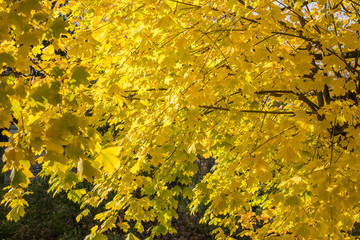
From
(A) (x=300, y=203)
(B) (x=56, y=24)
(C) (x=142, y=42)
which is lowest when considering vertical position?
(A) (x=300, y=203)

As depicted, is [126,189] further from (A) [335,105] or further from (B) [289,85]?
(A) [335,105]

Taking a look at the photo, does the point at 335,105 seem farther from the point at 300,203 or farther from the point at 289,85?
the point at 300,203

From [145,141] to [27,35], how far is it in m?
1.90

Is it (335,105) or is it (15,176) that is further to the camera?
(335,105)

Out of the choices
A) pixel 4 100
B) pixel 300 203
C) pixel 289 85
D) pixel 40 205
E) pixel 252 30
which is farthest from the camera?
pixel 40 205

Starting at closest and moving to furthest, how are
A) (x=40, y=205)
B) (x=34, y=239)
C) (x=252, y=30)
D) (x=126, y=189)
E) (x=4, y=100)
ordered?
(x=4, y=100) < (x=252, y=30) < (x=126, y=189) < (x=34, y=239) < (x=40, y=205)

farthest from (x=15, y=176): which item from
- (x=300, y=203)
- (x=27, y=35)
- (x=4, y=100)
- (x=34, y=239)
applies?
(x=34, y=239)

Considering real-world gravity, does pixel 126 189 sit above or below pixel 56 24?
below

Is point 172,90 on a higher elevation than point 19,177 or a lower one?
lower

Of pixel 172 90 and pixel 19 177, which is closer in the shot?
pixel 19 177

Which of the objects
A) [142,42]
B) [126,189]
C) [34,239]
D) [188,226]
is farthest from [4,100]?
[188,226]

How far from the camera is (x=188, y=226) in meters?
11.1

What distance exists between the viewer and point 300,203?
314 cm

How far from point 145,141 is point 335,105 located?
6.62 ft
